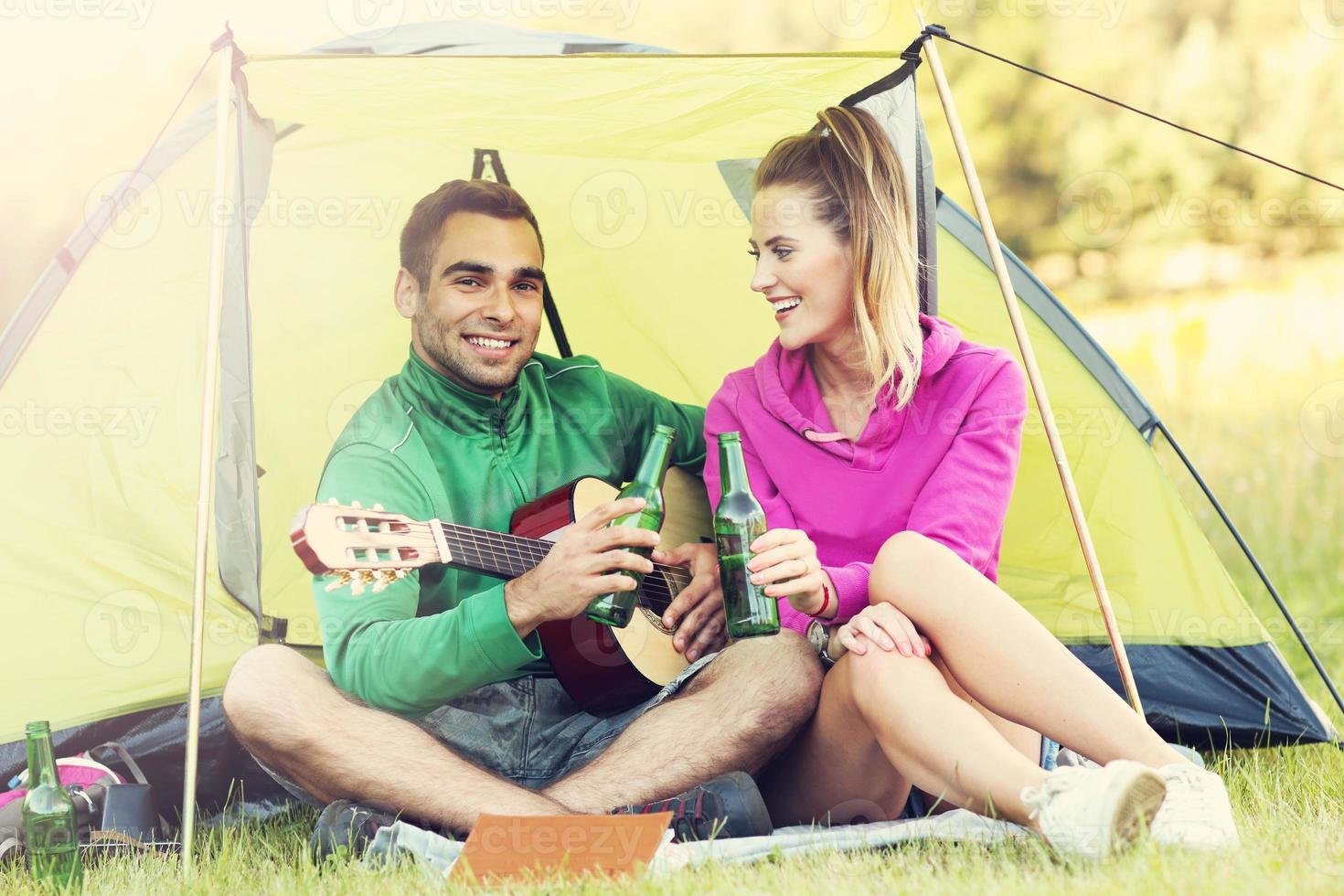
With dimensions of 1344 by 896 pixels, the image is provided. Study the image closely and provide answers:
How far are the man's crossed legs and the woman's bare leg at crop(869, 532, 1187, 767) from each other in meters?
0.25

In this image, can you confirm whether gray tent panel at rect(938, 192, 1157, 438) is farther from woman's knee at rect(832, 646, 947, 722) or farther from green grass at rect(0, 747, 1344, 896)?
woman's knee at rect(832, 646, 947, 722)

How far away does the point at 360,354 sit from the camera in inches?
111

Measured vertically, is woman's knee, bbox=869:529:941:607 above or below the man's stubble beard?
below

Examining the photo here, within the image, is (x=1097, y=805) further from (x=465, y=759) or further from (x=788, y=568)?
(x=465, y=759)

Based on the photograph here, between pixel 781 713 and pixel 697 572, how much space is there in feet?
1.33

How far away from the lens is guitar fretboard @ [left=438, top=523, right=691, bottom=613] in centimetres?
212

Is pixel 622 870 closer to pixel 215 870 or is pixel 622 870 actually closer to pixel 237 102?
pixel 215 870

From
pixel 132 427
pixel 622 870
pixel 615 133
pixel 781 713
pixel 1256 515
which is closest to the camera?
pixel 622 870

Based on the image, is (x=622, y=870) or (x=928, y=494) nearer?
(x=622, y=870)

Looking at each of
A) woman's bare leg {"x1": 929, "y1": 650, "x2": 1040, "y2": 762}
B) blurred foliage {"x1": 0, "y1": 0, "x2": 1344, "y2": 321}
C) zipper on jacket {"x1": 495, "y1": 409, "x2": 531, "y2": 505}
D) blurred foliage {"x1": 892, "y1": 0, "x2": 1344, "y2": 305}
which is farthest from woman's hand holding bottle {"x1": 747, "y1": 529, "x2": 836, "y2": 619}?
blurred foliage {"x1": 892, "y1": 0, "x2": 1344, "y2": 305}

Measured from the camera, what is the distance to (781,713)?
2.00m

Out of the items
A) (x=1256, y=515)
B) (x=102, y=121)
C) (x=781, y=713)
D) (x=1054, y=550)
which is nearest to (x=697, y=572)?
(x=781, y=713)

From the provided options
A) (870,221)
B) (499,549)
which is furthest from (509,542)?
(870,221)

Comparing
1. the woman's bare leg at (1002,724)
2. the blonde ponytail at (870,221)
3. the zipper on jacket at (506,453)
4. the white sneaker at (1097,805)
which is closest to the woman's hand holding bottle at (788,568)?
the woman's bare leg at (1002,724)
